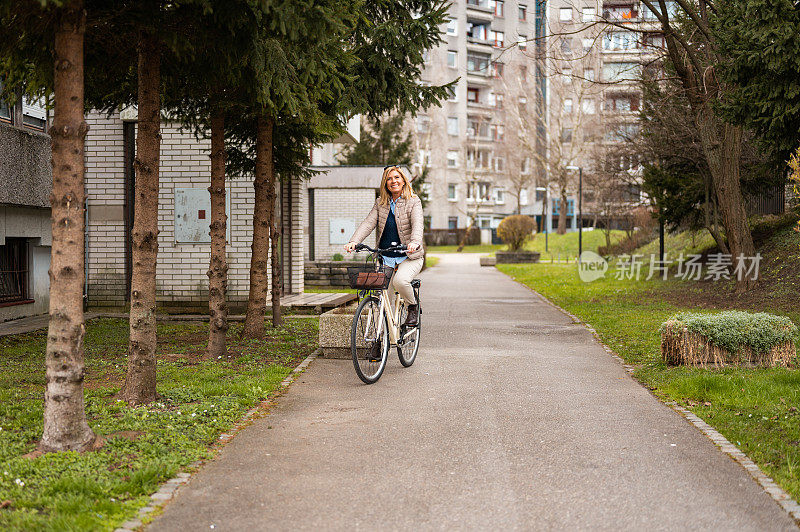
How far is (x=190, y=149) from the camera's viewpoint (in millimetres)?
15969

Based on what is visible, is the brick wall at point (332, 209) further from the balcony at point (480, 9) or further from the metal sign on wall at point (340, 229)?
the balcony at point (480, 9)

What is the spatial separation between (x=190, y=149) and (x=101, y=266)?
111 inches

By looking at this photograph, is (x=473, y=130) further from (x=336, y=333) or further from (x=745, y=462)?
(x=745, y=462)

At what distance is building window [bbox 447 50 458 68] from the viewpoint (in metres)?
77.4

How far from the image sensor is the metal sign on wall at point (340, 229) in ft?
97.2

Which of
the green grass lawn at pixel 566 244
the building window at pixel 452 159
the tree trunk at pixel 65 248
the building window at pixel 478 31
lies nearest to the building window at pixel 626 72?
the green grass lawn at pixel 566 244

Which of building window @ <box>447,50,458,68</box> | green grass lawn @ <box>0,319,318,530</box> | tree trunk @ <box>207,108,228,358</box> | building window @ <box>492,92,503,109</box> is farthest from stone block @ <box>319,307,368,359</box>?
building window @ <box>447,50,458,68</box>

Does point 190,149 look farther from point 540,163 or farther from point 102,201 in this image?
point 540,163

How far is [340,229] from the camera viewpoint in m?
29.8

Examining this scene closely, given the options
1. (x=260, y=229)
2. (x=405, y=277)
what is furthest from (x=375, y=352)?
(x=260, y=229)

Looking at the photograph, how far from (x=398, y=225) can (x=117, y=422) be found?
3899mm

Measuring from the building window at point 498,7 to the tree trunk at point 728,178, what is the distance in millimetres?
66755

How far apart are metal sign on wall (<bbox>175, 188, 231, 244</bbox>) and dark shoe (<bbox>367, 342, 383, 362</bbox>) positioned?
27.1 ft

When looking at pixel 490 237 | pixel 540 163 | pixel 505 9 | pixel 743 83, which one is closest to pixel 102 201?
pixel 743 83
